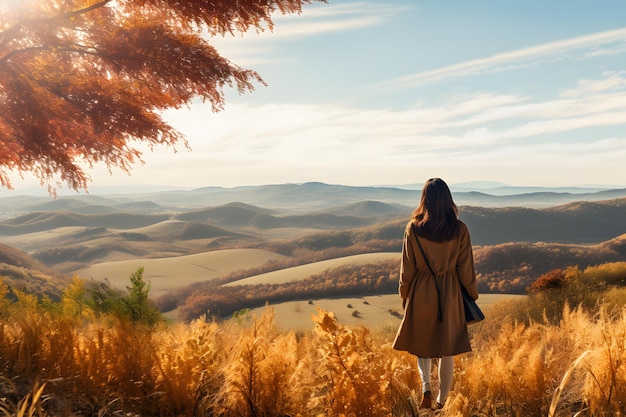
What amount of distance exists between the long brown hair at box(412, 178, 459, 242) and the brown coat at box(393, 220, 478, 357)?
0.25 ft

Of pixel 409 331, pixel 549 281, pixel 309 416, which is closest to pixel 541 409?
pixel 409 331

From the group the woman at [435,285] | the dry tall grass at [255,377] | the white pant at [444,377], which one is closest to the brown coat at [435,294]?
the woman at [435,285]

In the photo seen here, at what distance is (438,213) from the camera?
4391mm

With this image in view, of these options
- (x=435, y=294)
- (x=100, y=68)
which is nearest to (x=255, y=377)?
(x=435, y=294)

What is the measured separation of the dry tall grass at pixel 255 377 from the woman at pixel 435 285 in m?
0.37

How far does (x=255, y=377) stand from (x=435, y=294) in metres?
1.85

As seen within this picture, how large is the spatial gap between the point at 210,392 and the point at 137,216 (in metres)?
178

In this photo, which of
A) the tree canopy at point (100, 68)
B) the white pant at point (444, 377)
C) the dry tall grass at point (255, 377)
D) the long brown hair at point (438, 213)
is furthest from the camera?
the tree canopy at point (100, 68)

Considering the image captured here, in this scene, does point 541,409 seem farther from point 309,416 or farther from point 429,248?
point 309,416

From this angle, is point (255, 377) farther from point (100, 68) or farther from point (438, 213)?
point (100, 68)

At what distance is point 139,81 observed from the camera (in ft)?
24.9

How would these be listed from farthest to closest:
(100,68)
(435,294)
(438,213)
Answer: (100,68) < (435,294) < (438,213)

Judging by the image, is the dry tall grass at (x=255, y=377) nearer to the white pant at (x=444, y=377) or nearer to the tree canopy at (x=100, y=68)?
the white pant at (x=444, y=377)

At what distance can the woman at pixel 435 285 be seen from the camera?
174 inches
